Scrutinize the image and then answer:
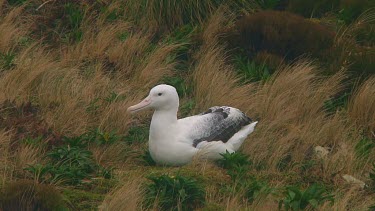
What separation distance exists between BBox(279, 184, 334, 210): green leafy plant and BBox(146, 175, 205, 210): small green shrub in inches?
25.1

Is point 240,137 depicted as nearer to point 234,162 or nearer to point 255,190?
point 234,162

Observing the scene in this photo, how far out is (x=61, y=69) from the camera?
12.5 metres

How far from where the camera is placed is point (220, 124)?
10.8m

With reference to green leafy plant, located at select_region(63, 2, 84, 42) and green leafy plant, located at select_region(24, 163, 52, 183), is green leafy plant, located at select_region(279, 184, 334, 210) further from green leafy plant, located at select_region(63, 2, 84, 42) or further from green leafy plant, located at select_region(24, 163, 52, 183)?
green leafy plant, located at select_region(63, 2, 84, 42)

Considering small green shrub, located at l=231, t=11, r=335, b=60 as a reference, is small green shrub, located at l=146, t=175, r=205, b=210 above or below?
above

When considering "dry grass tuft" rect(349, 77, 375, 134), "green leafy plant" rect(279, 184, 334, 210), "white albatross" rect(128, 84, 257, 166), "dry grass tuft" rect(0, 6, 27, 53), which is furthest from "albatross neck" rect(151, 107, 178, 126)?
"dry grass tuft" rect(0, 6, 27, 53)

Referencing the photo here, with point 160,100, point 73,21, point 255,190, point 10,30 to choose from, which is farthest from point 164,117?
point 73,21

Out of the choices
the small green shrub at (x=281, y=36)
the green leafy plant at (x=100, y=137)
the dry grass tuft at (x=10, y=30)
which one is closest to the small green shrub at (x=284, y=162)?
the green leafy plant at (x=100, y=137)

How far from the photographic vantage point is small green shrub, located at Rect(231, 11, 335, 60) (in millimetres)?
13352

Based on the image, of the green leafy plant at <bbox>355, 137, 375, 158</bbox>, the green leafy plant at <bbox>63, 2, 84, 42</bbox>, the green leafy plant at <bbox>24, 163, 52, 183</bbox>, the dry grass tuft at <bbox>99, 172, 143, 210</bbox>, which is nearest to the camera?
the dry grass tuft at <bbox>99, 172, 143, 210</bbox>

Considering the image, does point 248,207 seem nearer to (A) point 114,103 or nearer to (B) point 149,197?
(B) point 149,197

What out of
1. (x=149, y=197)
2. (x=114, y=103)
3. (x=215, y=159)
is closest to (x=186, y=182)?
(x=149, y=197)

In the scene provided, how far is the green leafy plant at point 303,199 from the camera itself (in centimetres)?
917

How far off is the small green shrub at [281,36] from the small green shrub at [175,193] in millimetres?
4281
